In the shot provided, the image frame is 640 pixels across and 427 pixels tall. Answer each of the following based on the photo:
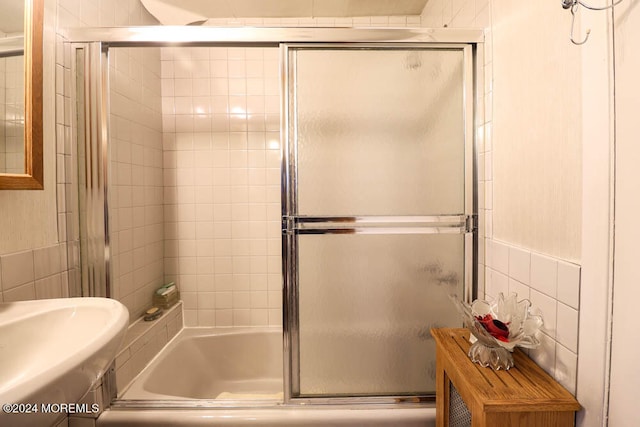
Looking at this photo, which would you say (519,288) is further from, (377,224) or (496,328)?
(377,224)

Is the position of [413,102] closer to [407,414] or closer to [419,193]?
[419,193]

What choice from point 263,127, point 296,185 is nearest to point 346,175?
point 296,185

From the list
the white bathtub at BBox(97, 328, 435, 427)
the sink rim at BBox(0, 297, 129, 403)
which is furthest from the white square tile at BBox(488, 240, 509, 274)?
the sink rim at BBox(0, 297, 129, 403)

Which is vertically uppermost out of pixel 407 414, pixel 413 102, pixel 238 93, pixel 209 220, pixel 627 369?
pixel 238 93

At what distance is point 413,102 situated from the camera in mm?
1205

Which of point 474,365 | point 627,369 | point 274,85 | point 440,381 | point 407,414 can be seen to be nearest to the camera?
point 627,369

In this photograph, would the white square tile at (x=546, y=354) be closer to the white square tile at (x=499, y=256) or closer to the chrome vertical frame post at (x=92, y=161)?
the white square tile at (x=499, y=256)

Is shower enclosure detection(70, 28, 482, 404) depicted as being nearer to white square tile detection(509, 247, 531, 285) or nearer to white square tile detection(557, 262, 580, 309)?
white square tile detection(509, 247, 531, 285)

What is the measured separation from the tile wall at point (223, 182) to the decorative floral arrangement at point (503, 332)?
1392 millimetres

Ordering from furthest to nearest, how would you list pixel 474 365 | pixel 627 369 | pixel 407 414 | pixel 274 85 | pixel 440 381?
pixel 274 85, pixel 407 414, pixel 440 381, pixel 474 365, pixel 627 369

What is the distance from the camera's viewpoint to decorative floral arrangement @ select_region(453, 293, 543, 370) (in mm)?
839

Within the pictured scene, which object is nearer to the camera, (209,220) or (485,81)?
(485,81)

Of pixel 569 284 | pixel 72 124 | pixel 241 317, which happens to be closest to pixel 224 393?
pixel 241 317

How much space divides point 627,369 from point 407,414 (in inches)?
29.8
